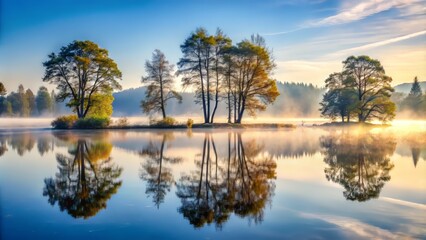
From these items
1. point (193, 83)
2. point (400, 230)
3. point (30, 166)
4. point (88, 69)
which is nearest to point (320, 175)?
point (400, 230)

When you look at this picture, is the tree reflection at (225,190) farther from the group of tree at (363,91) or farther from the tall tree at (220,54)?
the group of tree at (363,91)

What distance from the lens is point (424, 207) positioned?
8.53 meters

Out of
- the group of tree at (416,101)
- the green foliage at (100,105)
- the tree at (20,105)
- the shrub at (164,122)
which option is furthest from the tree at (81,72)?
the tree at (20,105)

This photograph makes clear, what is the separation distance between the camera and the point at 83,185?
1088 centimetres

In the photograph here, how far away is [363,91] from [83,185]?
226 ft

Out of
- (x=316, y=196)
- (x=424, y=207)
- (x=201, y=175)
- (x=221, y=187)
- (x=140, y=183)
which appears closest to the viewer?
(x=424, y=207)

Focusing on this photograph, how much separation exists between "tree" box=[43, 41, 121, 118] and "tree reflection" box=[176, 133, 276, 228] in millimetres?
41765

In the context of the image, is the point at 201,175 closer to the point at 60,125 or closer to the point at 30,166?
the point at 30,166

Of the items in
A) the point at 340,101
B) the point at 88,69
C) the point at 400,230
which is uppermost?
the point at 88,69

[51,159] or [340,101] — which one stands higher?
[340,101]

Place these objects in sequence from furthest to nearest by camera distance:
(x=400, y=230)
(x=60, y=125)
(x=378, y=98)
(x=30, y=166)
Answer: (x=378, y=98), (x=60, y=125), (x=30, y=166), (x=400, y=230)

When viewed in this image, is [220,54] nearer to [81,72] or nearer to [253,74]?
[253,74]

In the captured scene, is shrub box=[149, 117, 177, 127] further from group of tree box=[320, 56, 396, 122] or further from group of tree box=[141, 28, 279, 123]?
group of tree box=[320, 56, 396, 122]

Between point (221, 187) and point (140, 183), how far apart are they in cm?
277
